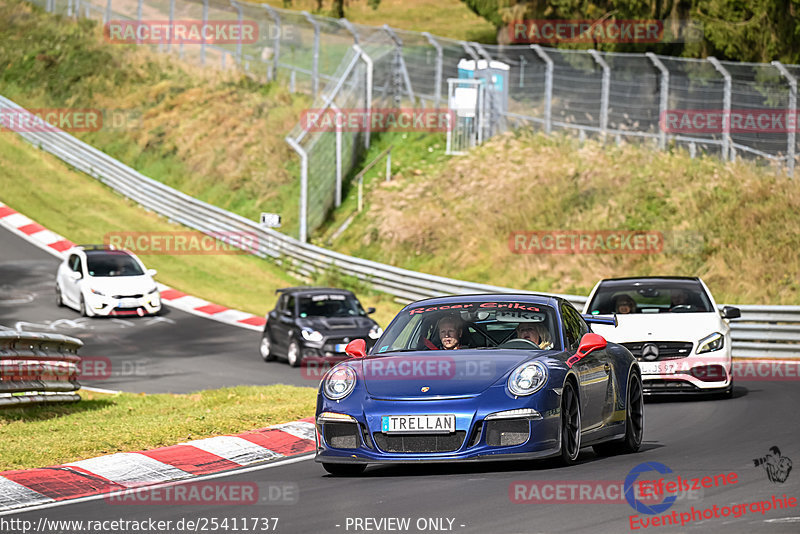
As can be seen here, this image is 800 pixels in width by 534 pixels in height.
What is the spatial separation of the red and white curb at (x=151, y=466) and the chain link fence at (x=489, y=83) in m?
19.2

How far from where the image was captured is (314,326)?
2320 cm

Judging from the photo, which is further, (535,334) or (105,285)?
(105,285)

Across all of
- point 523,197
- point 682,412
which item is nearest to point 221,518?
point 682,412

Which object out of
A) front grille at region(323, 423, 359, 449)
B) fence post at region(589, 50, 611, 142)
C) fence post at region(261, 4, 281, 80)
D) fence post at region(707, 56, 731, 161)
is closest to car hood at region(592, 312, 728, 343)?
front grille at region(323, 423, 359, 449)

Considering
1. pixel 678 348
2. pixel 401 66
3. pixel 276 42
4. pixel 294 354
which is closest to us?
pixel 678 348

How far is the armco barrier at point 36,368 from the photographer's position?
1424 centimetres

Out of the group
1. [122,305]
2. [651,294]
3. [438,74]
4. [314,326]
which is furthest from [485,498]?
[438,74]

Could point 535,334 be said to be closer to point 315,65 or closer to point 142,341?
point 142,341

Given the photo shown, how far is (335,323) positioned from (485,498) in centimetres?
1526

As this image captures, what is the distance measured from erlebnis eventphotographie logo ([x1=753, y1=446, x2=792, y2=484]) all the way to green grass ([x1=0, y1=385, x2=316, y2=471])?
197 inches

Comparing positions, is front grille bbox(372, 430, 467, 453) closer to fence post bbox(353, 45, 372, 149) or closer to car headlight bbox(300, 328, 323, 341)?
car headlight bbox(300, 328, 323, 341)

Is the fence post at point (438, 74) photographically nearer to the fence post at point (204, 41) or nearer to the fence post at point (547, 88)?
the fence post at point (547, 88)

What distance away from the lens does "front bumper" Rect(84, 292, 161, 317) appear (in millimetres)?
29141

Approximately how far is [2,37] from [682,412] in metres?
46.5
